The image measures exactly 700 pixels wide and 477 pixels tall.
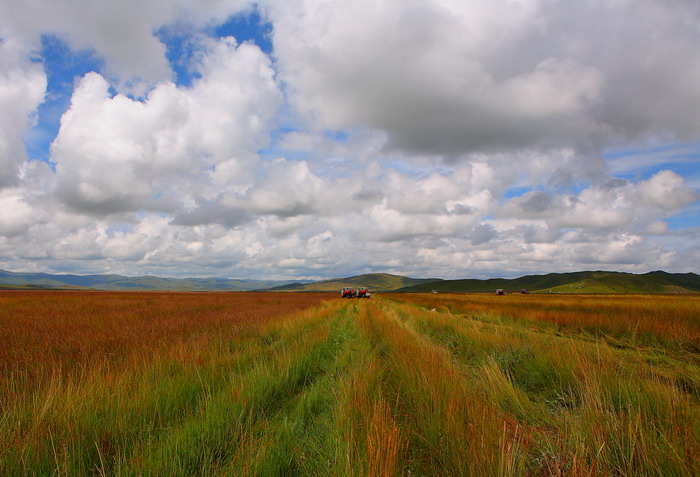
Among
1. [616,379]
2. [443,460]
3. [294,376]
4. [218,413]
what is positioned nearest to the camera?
[443,460]

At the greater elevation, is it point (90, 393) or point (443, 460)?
point (90, 393)

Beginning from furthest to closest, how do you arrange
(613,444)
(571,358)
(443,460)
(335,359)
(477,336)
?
(477,336), (335,359), (571,358), (443,460), (613,444)

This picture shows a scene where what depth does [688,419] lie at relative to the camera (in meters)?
2.62

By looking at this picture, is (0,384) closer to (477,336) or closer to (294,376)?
(294,376)

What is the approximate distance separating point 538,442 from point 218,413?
3234mm

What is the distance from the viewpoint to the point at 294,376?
534 cm

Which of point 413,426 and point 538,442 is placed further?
point 413,426

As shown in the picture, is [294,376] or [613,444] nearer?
[613,444]

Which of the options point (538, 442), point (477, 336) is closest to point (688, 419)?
point (538, 442)

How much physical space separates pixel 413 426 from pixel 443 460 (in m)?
0.85

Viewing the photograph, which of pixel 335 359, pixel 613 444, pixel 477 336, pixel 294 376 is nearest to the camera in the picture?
pixel 613 444

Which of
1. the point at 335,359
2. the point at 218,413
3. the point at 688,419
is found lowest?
the point at 335,359

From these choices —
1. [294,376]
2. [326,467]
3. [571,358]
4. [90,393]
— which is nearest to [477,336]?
[571,358]

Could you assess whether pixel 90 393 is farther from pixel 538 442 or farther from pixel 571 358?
pixel 571 358
